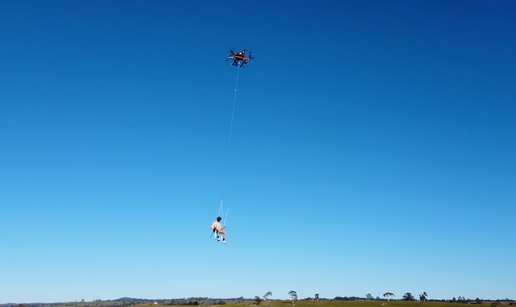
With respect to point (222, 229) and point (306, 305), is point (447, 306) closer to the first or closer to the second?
point (306, 305)

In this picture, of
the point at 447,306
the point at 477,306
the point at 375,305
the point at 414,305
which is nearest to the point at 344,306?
the point at 375,305

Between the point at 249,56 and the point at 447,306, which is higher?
the point at 249,56

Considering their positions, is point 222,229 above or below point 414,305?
above

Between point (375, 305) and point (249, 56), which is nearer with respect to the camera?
point (249, 56)

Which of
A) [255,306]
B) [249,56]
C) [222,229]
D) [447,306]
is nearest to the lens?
[222,229]

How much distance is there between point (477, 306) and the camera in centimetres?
17962

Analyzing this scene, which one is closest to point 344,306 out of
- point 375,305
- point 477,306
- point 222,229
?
point 375,305

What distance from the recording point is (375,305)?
6767 inches

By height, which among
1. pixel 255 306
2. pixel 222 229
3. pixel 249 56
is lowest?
pixel 255 306

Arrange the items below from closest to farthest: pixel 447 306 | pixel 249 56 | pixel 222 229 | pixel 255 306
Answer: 1. pixel 222 229
2. pixel 249 56
3. pixel 447 306
4. pixel 255 306

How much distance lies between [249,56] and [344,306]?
152574 millimetres

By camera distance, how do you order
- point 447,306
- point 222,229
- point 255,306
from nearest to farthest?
point 222,229
point 447,306
point 255,306

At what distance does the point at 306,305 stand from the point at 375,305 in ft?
94.4

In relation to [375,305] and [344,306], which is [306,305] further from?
[375,305]
